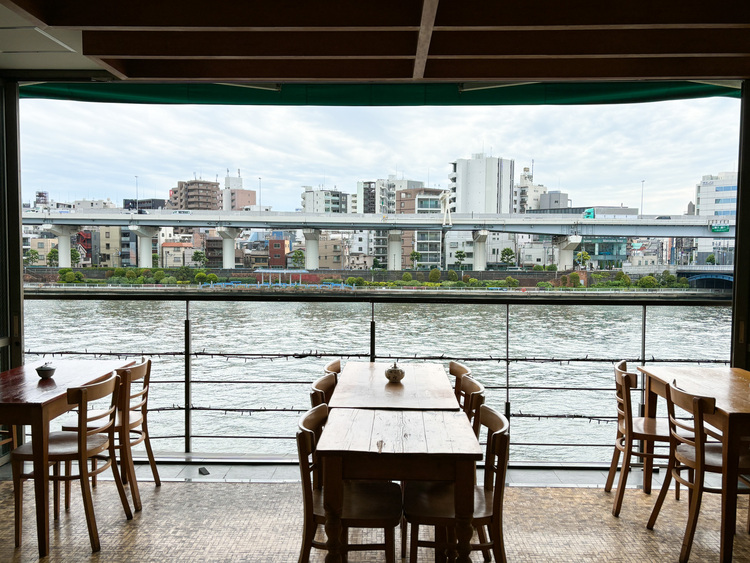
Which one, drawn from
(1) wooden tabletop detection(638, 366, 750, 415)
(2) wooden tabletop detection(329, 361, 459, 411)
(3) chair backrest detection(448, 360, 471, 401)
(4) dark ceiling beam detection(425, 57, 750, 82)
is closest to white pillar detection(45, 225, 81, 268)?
(2) wooden tabletop detection(329, 361, 459, 411)

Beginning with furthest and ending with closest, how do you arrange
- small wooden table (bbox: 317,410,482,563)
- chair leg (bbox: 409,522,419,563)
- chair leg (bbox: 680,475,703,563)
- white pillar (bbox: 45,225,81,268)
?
white pillar (bbox: 45,225,81,268) < chair leg (bbox: 680,475,703,563) < chair leg (bbox: 409,522,419,563) < small wooden table (bbox: 317,410,482,563)

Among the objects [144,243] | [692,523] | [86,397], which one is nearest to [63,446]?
[86,397]

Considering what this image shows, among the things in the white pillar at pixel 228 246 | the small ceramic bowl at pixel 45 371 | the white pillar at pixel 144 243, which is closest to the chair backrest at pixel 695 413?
the small ceramic bowl at pixel 45 371

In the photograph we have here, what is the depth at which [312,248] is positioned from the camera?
603 inches

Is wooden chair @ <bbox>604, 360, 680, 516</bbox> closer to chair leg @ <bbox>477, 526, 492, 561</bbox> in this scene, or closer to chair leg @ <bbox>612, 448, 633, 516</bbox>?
chair leg @ <bbox>612, 448, 633, 516</bbox>

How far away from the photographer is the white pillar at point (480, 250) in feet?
48.0

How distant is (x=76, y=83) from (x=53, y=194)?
1318 centimetres

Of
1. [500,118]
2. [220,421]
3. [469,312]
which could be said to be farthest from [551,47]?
[500,118]

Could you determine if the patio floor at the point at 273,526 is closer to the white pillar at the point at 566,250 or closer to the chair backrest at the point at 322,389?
the chair backrest at the point at 322,389

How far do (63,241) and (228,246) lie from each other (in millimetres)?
4139

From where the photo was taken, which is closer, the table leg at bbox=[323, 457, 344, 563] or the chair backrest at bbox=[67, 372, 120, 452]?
the table leg at bbox=[323, 457, 344, 563]

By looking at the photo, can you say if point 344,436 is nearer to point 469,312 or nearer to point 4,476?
point 4,476

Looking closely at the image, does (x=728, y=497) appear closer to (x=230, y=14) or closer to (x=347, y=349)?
(x=230, y=14)

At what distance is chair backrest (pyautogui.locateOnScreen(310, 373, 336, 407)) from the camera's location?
2.25 meters
